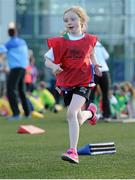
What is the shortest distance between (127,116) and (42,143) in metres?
6.39

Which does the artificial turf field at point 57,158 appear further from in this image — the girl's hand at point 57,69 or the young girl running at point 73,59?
the girl's hand at point 57,69

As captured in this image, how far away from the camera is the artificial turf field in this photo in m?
5.49

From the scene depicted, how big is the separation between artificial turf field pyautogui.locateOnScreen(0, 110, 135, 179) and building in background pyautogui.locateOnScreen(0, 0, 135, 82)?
14.4 m

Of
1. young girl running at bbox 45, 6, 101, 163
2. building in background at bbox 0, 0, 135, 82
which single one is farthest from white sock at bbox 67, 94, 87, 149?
building in background at bbox 0, 0, 135, 82

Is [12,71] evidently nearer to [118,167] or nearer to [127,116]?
[127,116]

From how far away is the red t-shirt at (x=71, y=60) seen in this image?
21.5 feet

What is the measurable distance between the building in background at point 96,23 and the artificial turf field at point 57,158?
1435 centimetres

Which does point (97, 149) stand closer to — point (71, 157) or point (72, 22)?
point (71, 157)

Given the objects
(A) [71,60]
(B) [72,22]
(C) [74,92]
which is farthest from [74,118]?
(B) [72,22]

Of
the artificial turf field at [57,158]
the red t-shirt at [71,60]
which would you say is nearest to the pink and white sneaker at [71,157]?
the artificial turf field at [57,158]

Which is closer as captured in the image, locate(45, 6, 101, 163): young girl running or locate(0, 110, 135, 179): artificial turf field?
locate(0, 110, 135, 179): artificial turf field

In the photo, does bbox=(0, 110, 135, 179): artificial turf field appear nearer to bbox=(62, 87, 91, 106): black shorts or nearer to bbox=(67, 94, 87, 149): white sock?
bbox=(67, 94, 87, 149): white sock

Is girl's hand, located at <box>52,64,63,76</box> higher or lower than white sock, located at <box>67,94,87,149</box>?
higher

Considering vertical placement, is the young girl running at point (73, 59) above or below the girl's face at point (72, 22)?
below
